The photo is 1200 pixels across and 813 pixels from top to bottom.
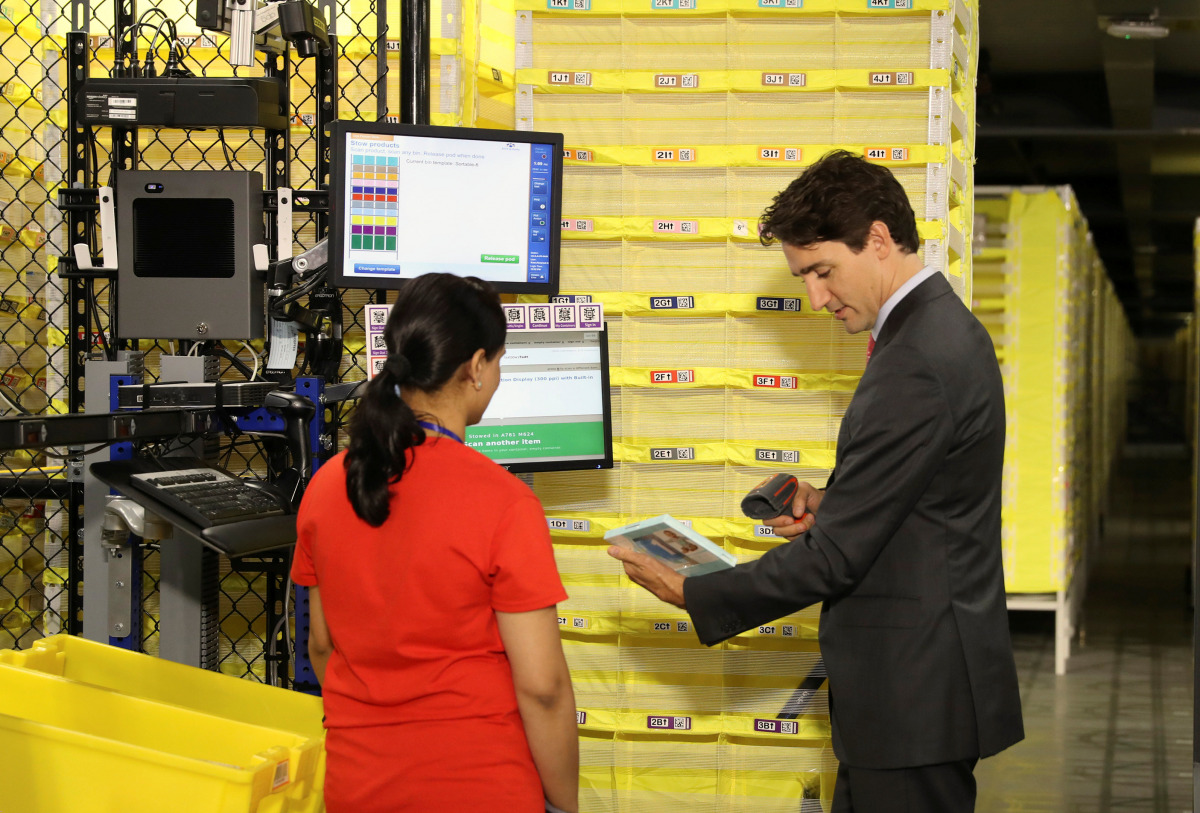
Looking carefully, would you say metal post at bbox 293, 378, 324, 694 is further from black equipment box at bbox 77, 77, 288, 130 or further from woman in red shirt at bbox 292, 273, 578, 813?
woman in red shirt at bbox 292, 273, 578, 813

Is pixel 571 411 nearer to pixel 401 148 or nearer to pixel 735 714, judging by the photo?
pixel 401 148

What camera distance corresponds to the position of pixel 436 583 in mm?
1725

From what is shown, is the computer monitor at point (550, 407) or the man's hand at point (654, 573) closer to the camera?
the man's hand at point (654, 573)

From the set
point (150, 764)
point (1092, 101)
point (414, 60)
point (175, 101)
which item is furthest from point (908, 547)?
point (1092, 101)

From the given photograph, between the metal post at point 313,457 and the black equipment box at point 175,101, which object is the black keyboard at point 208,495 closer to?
the metal post at point 313,457

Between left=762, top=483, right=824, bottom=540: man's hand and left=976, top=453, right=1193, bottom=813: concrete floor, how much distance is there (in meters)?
2.45

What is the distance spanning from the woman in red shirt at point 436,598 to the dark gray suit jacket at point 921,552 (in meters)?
0.69

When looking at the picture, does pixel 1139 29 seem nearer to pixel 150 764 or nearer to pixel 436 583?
pixel 436 583

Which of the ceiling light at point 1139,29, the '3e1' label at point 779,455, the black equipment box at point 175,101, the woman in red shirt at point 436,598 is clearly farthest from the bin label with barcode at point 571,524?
the ceiling light at point 1139,29

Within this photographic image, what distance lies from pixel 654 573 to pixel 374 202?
133 cm

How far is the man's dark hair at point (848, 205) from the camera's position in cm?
230

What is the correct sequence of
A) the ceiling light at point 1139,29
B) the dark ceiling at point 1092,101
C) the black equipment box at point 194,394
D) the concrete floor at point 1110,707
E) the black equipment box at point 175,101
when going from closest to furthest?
the black equipment box at point 194,394
the black equipment box at point 175,101
the concrete floor at point 1110,707
the ceiling light at point 1139,29
the dark ceiling at point 1092,101

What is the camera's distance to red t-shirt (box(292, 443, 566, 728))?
5.67 ft

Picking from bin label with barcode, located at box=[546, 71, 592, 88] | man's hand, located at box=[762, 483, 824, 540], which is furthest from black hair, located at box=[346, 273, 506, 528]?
bin label with barcode, located at box=[546, 71, 592, 88]
